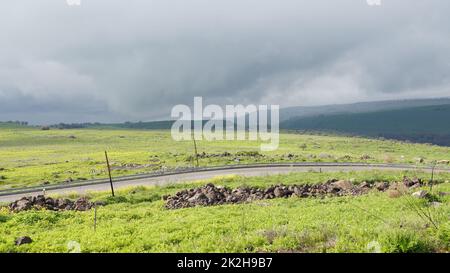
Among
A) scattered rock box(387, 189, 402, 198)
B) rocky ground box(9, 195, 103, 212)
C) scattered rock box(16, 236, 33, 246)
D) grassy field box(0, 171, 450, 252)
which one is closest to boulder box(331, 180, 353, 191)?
grassy field box(0, 171, 450, 252)

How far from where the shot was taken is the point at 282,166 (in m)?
56.7

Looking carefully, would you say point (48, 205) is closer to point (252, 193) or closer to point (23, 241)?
point (23, 241)

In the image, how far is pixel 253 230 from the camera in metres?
14.5

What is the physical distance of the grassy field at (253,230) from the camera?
1111 centimetres

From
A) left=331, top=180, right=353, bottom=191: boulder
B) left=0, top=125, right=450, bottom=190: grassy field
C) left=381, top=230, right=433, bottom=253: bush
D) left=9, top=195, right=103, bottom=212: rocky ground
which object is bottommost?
left=0, top=125, right=450, bottom=190: grassy field

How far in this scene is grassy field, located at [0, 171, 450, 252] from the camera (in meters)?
11.1

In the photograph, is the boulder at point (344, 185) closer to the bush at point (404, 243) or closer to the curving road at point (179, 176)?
the curving road at point (179, 176)

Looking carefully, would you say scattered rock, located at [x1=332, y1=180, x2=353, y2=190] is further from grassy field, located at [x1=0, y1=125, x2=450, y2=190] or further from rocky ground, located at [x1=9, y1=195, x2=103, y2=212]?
grassy field, located at [x1=0, y1=125, x2=450, y2=190]

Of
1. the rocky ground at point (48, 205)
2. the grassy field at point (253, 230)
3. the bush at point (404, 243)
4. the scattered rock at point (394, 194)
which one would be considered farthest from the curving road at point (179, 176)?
the bush at point (404, 243)
